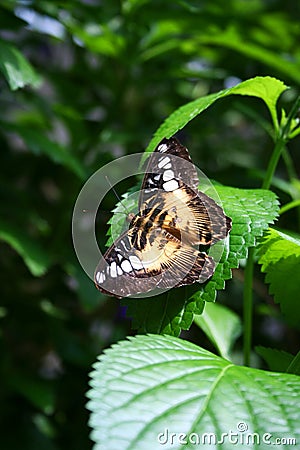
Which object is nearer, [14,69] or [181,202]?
[181,202]

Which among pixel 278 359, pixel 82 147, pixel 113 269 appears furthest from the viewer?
pixel 82 147

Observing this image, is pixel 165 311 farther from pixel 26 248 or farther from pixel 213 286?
pixel 26 248

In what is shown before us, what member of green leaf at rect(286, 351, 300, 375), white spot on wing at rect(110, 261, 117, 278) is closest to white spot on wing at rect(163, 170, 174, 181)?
white spot on wing at rect(110, 261, 117, 278)

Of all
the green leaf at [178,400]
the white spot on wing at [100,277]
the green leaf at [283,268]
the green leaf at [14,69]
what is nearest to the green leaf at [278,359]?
the green leaf at [283,268]

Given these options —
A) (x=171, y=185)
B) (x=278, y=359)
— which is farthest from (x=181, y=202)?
(x=278, y=359)

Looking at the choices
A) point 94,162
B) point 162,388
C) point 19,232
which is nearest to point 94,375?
point 162,388
